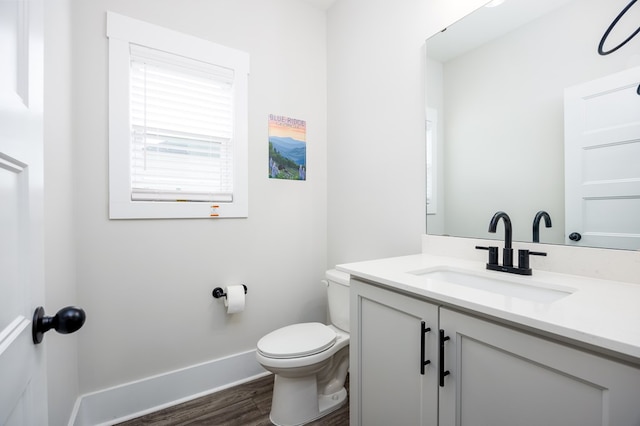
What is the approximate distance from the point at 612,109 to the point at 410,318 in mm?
971

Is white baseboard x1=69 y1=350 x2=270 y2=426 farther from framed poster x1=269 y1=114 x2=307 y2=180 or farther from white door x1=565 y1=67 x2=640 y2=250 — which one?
white door x1=565 y1=67 x2=640 y2=250

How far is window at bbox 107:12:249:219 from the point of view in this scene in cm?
160

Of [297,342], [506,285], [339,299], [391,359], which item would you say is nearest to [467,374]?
[391,359]

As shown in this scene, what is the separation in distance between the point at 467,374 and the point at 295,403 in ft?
3.56

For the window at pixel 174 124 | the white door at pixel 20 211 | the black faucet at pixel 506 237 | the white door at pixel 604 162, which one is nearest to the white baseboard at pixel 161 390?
the window at pixel 174 124

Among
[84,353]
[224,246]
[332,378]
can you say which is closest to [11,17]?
[224,246]

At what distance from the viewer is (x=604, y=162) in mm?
976

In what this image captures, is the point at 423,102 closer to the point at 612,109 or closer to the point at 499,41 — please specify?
the point at 499,41

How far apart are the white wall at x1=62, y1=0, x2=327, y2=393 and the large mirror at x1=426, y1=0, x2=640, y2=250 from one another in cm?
105

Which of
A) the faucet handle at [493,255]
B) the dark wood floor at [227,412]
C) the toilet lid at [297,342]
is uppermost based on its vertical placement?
the faucet handle at [493,255]

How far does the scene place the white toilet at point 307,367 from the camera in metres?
1.47

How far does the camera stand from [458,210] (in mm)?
1439

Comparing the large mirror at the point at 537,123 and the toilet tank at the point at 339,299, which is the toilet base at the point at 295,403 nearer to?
the toilet tank at the point at 339,299

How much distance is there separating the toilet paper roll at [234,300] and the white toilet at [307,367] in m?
0.31
